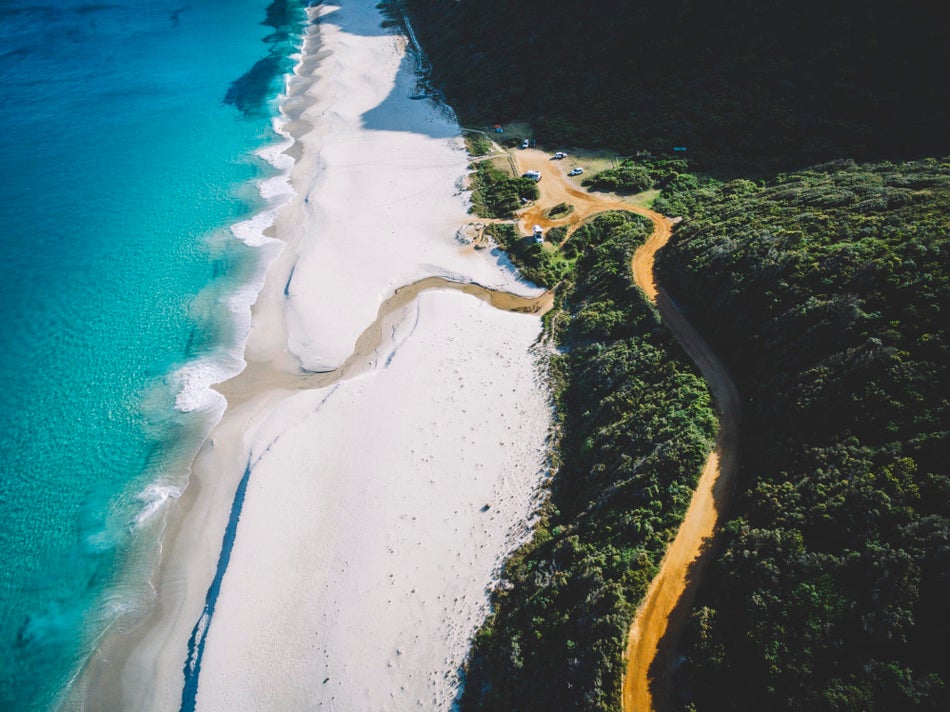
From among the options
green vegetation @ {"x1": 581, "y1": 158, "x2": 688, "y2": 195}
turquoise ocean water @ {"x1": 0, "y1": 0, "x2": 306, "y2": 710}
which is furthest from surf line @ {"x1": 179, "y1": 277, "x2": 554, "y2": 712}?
green vegetation @ {"x1": 581, "y1": 158, "x2": 688, "y2": 195}

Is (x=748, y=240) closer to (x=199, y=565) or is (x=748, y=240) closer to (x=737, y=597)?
(x=737, y=597)

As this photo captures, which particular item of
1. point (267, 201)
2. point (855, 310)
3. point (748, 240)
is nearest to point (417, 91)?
point (267, 201)

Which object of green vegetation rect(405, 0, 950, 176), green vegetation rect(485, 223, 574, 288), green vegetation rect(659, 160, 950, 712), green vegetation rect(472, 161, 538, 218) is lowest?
green vegetation rect(485, 223, 574, 288)

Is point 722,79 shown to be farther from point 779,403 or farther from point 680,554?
point 680,554

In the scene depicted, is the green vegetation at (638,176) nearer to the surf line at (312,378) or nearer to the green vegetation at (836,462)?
the surf line at (312,378)

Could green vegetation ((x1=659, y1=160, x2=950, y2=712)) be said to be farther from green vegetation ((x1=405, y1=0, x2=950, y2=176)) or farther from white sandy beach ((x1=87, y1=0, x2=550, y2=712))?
green vegetation ((x1=405, y1=0, x2=950, y2=176))

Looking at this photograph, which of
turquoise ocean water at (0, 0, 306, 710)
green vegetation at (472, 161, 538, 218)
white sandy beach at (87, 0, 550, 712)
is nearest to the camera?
white sandy beach at (87, 0, 550, 712)

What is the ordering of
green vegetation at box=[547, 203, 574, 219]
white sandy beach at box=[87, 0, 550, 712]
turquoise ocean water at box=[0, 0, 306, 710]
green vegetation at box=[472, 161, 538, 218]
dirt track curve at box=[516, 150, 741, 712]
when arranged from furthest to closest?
green vegetation at box=[472, 161, 538, 218], green vegetation at box=[547, 203, 574, 219], turquoise ocean water at box=[0, 0, 306, 710], white sandy beach at box=[87, 0, 550, 712], dirt track curve at box=[516, 150, 741, 712]
